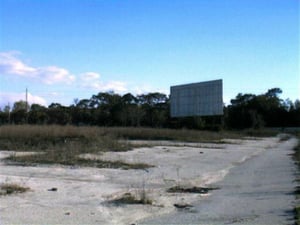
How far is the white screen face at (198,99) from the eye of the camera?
262 ft

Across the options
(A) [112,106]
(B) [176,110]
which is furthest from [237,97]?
(B) [176,110]

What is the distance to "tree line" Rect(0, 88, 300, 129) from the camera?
109 metres

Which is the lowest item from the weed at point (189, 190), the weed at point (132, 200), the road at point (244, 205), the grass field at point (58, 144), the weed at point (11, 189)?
the road at point (244, 205)

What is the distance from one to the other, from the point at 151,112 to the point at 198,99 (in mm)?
42233

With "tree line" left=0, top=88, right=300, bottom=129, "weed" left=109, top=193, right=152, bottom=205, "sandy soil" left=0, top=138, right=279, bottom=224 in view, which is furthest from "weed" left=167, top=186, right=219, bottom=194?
"tree line" left=0, top=88, right=300, bottom=129

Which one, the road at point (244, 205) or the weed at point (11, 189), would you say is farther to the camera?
the weed at point (11, 189)

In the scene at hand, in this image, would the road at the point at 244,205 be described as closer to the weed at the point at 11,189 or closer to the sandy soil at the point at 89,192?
the sandy soil at the point at 89,192

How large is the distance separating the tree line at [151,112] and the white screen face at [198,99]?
8.68 metres

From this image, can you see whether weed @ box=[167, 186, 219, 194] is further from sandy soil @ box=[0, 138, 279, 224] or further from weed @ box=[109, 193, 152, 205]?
weed @ box=[109, 193, 152, 205]

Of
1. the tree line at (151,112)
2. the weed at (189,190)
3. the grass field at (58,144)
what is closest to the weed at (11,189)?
the weed at (189,190)

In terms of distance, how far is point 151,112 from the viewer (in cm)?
12519

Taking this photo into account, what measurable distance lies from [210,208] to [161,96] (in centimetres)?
13369

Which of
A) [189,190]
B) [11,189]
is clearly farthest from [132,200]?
[189,190]

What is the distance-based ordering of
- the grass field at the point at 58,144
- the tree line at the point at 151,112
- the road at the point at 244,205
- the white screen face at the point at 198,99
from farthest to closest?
1. the tree line at the point at 151,112
2. the white screen face at the point at 198,99
3. the grass field at the point at 58,144
4. the road at the point at 244,205
